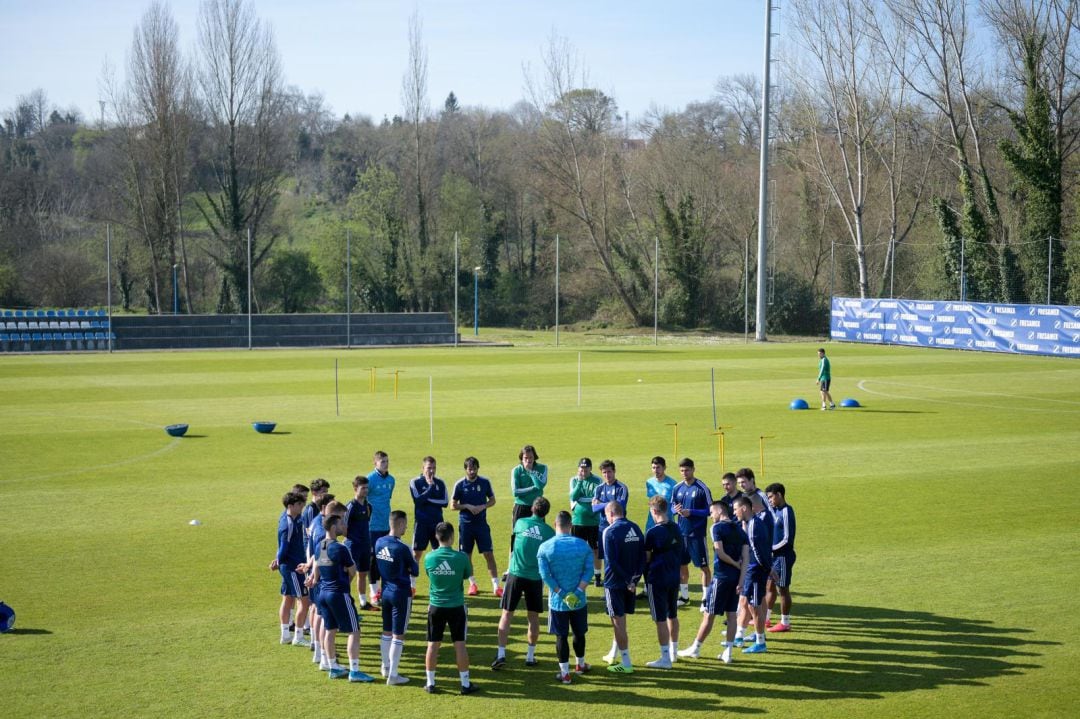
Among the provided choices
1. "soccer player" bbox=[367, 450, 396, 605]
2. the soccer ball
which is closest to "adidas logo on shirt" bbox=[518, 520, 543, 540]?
"soccer player" bbox=[367, 450, 396, 605]

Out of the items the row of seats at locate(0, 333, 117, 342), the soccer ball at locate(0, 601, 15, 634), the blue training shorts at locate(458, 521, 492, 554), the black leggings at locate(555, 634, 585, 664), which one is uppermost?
the row of seats at locate(0, 333, 117, 342)

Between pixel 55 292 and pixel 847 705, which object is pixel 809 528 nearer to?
pixel 847 705

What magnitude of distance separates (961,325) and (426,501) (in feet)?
153

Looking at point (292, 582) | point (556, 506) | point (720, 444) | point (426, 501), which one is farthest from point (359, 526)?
point (720, 444)

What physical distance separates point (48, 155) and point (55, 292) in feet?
195

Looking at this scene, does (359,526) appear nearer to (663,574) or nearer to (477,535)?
(477,535)

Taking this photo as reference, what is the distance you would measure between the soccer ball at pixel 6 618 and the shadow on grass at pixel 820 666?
5.40 m

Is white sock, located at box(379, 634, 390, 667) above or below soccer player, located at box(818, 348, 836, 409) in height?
below

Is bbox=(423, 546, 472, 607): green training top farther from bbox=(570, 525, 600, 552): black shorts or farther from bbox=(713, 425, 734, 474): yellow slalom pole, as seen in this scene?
bbox=(713, 425, 734, 474): yellow slalom pole

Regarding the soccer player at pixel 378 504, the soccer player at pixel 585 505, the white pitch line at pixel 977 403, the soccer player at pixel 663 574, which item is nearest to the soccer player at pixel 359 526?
the soccer player at pixel 378 504

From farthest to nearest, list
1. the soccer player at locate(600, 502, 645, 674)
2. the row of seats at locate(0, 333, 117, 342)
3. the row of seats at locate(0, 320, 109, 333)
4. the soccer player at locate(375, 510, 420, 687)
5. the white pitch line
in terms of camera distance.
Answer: the row of seats at locate(0, 320, 109, 333) < the row of seats at locate(0, 333, 117, 342) < the white pitch line < the soccer player at locate(600, 502, 645, 674) < the soccer player at locate(375, 510, 420, 687)

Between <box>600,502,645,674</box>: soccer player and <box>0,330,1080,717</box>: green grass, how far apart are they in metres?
0.27

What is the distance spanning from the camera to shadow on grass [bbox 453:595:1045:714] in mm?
10602

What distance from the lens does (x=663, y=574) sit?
11.3 m
